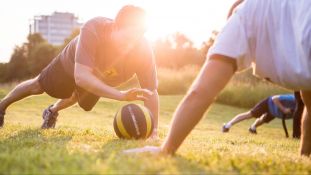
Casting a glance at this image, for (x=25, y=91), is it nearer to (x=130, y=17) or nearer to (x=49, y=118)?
(x=49, y=118)

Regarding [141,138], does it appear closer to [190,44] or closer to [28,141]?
[28,141]

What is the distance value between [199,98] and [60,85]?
3.95 m

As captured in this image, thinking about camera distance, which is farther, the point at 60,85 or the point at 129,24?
the point at 60,85

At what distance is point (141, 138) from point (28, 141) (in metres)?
1.43

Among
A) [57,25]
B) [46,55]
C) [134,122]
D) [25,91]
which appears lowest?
[57,25]

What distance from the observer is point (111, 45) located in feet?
20.2

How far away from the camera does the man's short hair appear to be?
5.79 metres

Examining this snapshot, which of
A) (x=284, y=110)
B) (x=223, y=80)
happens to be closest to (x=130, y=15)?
(x=223, y=80)

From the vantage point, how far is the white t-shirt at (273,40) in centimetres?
365

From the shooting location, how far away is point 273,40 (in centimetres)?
379

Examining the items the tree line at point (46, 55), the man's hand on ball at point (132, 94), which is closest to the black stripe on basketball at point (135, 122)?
Answer: the man's hand on ball at point (132, 94)

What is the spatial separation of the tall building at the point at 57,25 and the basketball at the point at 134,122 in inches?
7085

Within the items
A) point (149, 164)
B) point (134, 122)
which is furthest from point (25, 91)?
point (149, 164)

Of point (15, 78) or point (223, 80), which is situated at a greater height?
point (223, 80)
